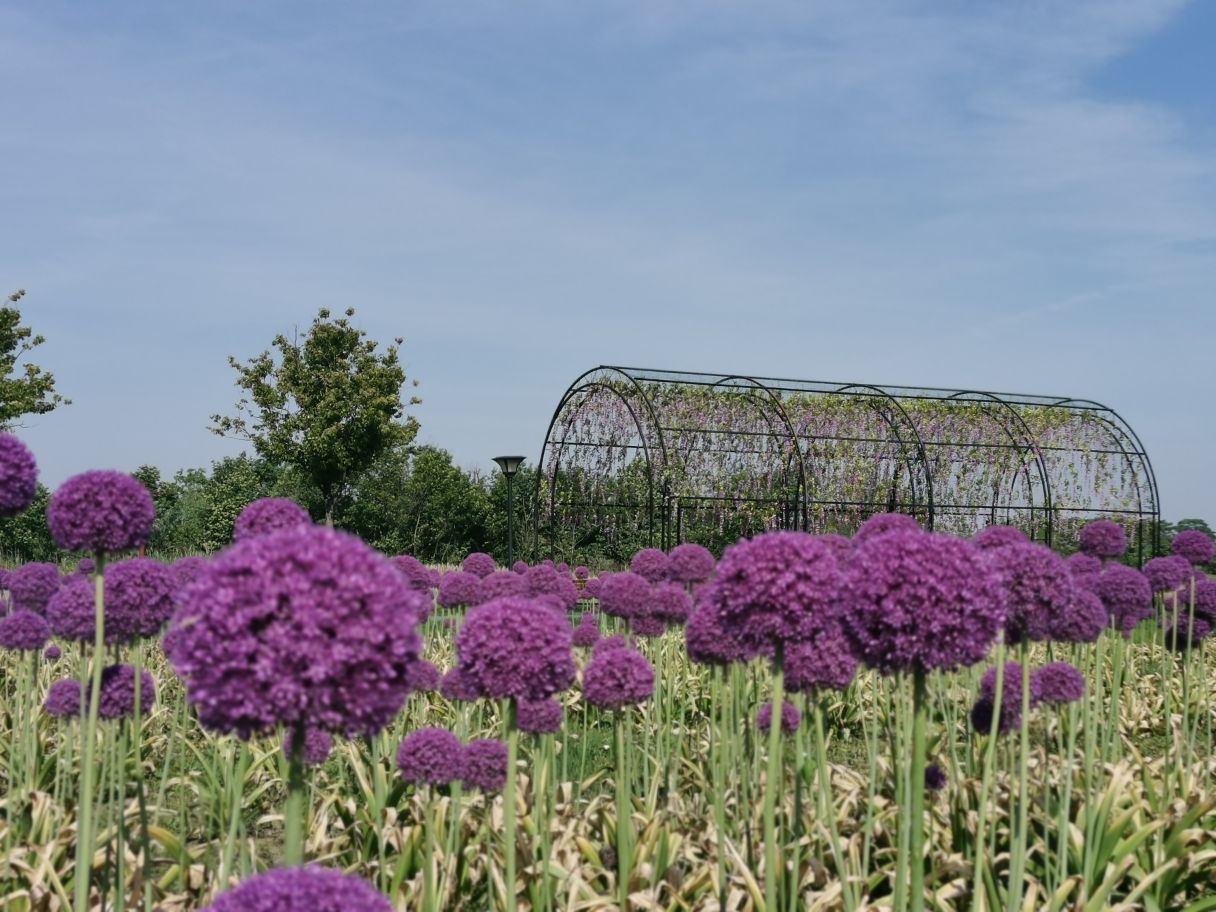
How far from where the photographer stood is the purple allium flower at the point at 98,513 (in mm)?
3561

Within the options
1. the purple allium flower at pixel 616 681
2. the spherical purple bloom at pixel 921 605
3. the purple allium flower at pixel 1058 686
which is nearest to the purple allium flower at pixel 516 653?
the spherical purple bloom at pixel 921 605

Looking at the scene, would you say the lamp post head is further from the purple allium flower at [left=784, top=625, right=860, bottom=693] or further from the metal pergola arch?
the purple allium flower at [left=784, top=625, right=860, bottom=693]

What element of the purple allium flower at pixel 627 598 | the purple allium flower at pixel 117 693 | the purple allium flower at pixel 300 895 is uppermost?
the purple allium flower at pixel 627 598

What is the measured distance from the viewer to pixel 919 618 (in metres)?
3.12

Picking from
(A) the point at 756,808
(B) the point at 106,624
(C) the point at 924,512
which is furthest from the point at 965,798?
(C) the point at 924,512

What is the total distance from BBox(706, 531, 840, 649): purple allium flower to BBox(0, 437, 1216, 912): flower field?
0.01 metres

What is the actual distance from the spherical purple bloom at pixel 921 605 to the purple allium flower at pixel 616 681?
1834mm

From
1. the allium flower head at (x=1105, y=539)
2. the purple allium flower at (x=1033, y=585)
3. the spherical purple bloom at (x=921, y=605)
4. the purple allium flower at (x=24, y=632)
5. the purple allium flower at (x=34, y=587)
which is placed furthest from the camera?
the allium flower head at (x=1105, y=539)

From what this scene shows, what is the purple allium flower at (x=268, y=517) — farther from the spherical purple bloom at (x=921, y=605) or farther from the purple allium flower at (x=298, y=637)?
the spherical purple bloom at (x=921, y=605)

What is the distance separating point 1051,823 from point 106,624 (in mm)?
4590

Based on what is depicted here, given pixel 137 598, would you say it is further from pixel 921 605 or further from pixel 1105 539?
pixel 1105 539

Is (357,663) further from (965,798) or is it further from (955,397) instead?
(955,397)

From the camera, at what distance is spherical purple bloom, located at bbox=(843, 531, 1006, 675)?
3125 millimetres

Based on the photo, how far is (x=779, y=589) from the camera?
11.3 ft
